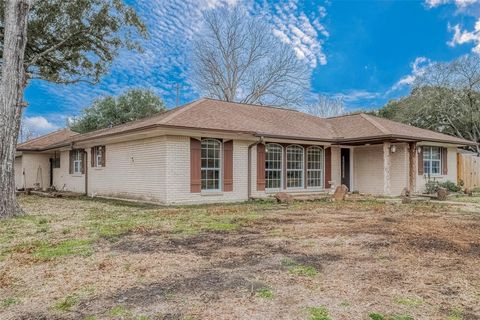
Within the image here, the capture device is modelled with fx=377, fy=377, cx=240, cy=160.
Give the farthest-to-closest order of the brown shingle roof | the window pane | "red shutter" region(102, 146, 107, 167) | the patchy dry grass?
the window pane
"red shutter" region(102, 146, 107, 167)
the brown shingle roof
the patchy dry grass

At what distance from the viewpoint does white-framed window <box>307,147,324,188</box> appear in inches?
655

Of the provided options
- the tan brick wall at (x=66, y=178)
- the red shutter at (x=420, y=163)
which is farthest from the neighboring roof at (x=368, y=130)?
the tan brick wall at (x=66, y=178)

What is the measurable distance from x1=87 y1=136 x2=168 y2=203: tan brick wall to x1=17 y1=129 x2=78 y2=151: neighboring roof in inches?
267

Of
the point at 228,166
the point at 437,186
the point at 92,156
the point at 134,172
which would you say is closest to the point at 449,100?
the point at 437,186

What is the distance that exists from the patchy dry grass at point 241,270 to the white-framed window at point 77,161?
10.9 metres

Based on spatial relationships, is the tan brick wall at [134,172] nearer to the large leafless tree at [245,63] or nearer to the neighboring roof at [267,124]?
the neighboring roof at [267,124]

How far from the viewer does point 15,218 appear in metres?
9.86

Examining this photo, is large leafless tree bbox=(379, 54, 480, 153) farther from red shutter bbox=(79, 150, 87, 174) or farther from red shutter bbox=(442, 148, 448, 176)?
red shutter bbox=(79, 150, 87, 174)

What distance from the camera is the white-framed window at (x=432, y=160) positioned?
18.3 m

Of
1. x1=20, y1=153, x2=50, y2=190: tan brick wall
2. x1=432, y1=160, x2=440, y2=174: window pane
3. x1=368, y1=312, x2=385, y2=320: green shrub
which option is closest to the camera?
x1=368, y1=312, x2=385, y2=320: green shrub

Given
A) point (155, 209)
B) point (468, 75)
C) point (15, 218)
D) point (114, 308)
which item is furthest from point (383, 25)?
point (114, 308)

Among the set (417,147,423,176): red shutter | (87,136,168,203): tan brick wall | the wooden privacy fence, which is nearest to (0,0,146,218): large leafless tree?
(87,136,168,203): tan brick wall

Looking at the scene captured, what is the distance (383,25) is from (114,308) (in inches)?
962

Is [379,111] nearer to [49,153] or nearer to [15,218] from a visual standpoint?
[49,153]
